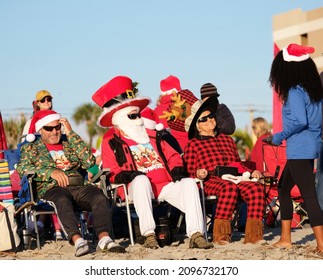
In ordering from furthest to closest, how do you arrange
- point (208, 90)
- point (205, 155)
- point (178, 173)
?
point (208, 90)
point (205, 155)
point (178, 173)

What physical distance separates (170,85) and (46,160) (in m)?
2.76

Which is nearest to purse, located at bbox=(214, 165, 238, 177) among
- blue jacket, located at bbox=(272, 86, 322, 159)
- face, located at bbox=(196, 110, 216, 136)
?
face, located at bbox=(196, 110, 216, 136)

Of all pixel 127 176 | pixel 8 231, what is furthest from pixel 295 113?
pixel 8 231

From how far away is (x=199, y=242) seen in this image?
8.16 m

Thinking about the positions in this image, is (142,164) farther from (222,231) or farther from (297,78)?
(297,78)

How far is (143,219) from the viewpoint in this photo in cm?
834

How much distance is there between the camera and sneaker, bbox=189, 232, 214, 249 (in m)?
8.11

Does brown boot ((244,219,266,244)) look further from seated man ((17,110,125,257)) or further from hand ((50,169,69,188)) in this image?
hand ((50,169,69,188))

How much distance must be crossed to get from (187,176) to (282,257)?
1.91m

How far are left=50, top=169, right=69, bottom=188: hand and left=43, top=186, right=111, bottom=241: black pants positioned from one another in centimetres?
5

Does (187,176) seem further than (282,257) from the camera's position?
Yes

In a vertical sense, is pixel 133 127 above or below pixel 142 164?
above
